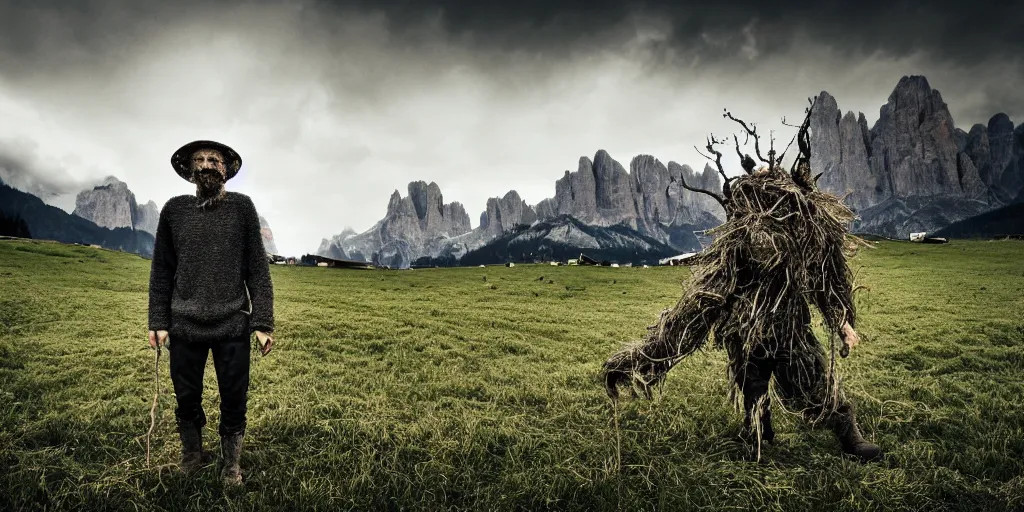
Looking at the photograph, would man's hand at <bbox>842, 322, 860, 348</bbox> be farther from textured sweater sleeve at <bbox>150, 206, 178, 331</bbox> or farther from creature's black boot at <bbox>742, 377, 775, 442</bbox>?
textured sweater sleeve at <bbox>150, 206, 178, 331</bbox>

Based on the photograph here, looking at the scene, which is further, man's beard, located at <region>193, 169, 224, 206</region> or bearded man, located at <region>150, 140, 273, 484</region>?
man's beard, located at <region>193, 169, 224, 206</region>

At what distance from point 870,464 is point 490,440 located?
13.3 ft

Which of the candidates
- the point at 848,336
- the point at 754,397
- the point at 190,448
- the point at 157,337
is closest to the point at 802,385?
the point at 754,397

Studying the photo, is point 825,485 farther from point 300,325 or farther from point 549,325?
point 300,325

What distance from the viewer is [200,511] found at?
378cm

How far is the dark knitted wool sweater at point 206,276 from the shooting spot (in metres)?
4.18

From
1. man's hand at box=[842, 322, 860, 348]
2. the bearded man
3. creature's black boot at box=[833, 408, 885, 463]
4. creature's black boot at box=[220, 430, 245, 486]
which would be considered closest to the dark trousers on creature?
creature's black boot at box=[833, 408, 885, 463]

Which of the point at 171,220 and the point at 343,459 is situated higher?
the point at 171,220

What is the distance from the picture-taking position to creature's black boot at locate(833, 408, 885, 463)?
15.8 feet

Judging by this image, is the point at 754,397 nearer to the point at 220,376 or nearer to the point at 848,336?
the point at 848,336

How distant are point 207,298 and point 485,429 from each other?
3.38 m

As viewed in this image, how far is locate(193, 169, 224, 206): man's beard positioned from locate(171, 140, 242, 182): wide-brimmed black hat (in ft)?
0.81

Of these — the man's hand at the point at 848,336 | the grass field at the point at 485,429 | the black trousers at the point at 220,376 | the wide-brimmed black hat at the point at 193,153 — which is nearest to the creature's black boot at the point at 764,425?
the grass field at the point at 485,429

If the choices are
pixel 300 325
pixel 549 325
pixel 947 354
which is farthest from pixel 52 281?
pixel 947 354
